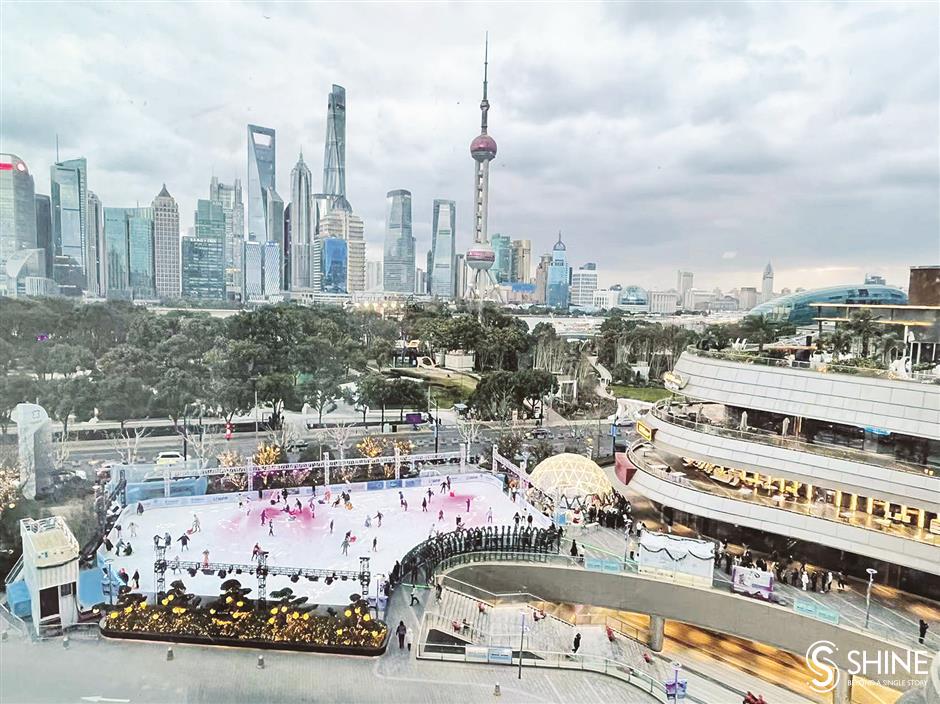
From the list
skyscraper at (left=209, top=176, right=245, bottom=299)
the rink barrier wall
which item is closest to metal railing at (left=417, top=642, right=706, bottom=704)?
the rink barrier wall

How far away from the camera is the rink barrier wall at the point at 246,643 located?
13516 mm

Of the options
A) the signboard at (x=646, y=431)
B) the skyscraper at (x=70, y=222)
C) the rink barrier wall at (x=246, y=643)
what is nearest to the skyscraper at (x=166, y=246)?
the skyscraper at (x=70, y=222)

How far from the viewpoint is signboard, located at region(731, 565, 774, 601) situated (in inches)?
638

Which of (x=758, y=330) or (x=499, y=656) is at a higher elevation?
(x=758, y=330)

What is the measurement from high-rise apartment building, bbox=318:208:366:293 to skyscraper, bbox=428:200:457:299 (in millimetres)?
24342

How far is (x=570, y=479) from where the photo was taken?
22.7 metres

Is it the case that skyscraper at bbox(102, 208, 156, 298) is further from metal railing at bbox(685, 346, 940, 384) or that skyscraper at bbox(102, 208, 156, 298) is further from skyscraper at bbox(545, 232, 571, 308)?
skyscraper at bbox(545, 232, 571, 308)

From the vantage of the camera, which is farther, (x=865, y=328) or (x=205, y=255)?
(x=205, y=255)

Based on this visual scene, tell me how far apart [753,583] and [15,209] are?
4910cm

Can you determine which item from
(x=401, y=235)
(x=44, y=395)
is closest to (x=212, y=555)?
(x=44, y=395)

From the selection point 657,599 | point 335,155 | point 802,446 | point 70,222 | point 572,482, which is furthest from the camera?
point 335,155

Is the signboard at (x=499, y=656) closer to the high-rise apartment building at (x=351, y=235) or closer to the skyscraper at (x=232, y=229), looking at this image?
the skyscraper at (x=232, y=229)

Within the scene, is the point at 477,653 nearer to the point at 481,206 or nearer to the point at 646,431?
the point at 646,431

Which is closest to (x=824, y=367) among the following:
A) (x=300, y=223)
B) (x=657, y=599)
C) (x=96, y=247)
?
(x=657, y=599)
